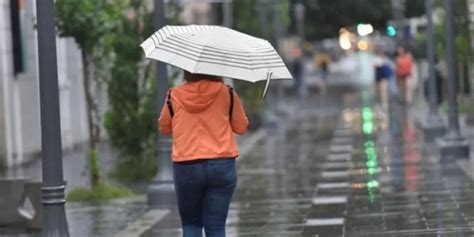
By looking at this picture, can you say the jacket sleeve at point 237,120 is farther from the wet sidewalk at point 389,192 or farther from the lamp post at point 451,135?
the lamp post at point 451,135

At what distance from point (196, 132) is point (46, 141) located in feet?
7.20

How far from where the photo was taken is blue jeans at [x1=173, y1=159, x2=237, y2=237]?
8.56 metres

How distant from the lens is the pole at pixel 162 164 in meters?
15.1

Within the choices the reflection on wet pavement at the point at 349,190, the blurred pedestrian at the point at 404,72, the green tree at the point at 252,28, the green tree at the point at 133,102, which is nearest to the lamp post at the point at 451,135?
the reflection on wet pavement at the point at 349,190

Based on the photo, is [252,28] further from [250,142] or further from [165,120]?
[165,120]

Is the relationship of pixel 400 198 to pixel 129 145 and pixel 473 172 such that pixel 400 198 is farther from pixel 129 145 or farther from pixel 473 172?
pixel 129 145

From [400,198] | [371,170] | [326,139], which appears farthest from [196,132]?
[326,139]

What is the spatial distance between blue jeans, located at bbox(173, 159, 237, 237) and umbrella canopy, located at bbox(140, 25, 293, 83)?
610mm

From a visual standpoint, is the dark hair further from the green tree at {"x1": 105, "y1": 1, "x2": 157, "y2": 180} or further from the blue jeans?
the green tree at {"x1": 105, "y1": 1, "x2": 157, "y2": 180}

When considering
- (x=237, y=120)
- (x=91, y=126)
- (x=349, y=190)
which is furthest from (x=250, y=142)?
(x=237, y=120)

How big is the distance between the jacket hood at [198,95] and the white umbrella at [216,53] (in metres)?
0.16

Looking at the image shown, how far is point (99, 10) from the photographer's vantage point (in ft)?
53.7

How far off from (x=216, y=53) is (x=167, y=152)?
7062 millimetres

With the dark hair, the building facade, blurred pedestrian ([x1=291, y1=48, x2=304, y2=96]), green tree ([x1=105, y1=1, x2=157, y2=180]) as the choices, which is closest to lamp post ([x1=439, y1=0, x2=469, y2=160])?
green tree ([x1=105, y1=1, x2=157, y2=180])
